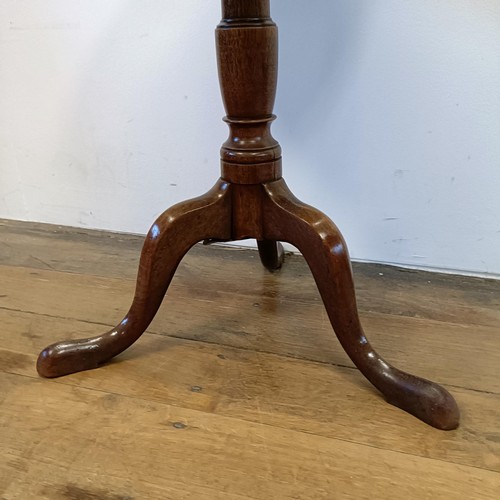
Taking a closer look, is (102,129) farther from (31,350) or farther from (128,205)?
(31,350)

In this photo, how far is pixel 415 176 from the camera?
109 cm

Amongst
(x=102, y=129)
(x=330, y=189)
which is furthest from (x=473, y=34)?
(x=102, y=129)

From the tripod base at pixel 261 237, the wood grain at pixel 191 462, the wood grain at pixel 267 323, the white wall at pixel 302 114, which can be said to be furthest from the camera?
the white wall at pixel 302 114

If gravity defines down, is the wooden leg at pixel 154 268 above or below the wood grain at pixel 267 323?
above

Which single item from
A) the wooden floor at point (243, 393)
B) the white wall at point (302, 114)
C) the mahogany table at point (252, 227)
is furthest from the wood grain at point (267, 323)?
the white wall at point (302, 114)

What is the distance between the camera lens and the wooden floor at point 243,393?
2.08 feet

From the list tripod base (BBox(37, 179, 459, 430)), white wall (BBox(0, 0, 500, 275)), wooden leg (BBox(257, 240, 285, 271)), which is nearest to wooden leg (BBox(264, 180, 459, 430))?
tripod base (BBox(37, 179, 459, 430))

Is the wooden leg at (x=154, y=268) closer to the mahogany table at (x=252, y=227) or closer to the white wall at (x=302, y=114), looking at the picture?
the mahogany table at (x=252, y=227)

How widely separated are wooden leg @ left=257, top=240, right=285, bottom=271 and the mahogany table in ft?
0.77

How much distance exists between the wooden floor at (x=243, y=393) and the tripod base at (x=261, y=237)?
30 mm

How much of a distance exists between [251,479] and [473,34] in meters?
0.80

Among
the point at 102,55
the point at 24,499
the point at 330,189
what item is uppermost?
the point at 102,55

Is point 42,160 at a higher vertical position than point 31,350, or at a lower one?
higher

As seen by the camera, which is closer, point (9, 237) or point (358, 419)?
point (358, 419)
